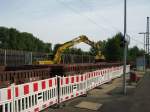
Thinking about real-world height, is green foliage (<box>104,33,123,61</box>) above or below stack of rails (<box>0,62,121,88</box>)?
above

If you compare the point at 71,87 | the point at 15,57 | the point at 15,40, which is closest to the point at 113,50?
the point at 15,57

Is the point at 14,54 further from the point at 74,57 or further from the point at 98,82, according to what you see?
the point at 74,57

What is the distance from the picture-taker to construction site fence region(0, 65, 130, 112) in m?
8.85

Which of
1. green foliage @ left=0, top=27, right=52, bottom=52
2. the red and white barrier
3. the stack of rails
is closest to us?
the stack of rails

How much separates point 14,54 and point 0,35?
76.1m

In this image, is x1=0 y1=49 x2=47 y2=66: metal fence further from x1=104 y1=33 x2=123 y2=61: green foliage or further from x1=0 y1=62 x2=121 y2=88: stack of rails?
x1=104 y1=33 x2=123 y2=61: green foliage

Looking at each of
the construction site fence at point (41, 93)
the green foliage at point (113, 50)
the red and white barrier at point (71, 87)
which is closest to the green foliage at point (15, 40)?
the green foliage at point (113, 50)

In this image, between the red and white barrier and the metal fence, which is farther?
the metal fence

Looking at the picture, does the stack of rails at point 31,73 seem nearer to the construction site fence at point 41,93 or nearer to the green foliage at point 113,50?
the construction site fence at point 41,93

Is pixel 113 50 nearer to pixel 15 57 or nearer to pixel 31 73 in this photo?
pixel 15 57

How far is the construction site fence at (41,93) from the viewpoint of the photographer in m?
8.85

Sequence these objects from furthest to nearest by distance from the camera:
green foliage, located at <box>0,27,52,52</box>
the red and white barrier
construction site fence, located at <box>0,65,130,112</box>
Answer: green foliage, located at <box>0,27,52,52</box> → the red and white barrier → construction site fence, located at <box>0,65,130,112</box>

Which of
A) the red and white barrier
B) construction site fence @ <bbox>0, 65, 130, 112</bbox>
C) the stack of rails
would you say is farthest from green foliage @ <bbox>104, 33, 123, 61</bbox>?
the red and white barrier

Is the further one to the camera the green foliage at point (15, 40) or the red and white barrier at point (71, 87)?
the green foliage at point (15, 40)
